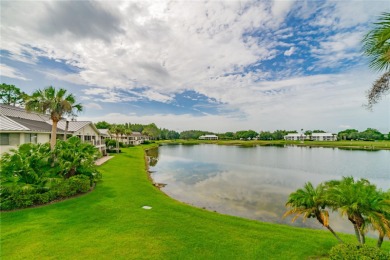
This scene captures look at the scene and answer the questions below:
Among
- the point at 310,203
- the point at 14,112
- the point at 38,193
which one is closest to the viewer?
the point at 310,203

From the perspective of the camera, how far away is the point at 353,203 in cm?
525

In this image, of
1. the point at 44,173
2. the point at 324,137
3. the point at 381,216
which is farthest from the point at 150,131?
the point at 381,216

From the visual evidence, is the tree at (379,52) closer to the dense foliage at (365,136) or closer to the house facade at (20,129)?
the house facade at (20,129)

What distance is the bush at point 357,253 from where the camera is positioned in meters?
4.96

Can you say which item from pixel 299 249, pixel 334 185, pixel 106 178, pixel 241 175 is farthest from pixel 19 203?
pixel 241 175

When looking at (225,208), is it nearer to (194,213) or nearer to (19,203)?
(194,213)

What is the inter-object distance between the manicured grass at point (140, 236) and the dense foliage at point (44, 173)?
856mm

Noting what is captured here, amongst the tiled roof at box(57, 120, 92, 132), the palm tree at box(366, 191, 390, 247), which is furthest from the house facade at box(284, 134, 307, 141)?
the palm tree at box(366, 191, 390, 247)

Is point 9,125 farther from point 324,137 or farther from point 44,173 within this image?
point 324,137

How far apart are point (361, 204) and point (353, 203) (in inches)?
7.4

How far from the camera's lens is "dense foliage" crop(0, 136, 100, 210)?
10953 millimetres

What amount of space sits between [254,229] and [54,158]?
563 inches

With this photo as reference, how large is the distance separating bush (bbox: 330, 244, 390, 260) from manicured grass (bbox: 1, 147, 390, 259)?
2.07m

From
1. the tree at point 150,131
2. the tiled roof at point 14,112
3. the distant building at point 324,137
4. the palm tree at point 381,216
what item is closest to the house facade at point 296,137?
the distant building at point 324,137
